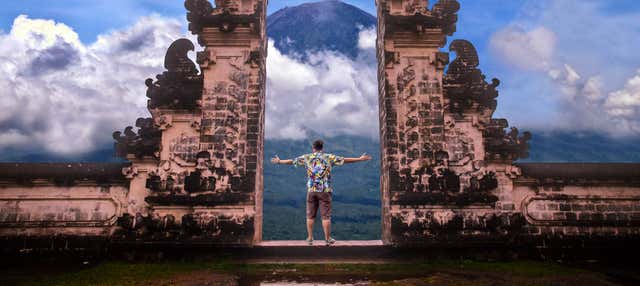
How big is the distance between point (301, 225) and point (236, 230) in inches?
631

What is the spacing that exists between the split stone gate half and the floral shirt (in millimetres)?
1180

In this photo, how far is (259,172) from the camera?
811cm

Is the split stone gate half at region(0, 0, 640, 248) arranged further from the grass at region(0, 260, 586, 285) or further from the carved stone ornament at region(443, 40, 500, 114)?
the grass at region(0, 260, 586, 285)

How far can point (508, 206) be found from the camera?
7.83m

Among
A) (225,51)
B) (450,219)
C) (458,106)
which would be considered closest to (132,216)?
(225,51)

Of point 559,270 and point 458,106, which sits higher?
point 458,106

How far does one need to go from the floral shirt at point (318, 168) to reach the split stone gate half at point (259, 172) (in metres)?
1.18

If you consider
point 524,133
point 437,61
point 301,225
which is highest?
point 437,61

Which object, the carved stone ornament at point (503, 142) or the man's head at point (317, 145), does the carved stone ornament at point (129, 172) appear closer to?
the man's head at point (317, 145)

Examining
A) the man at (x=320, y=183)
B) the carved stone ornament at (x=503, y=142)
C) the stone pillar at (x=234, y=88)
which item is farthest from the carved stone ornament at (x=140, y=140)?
the carved stone ornament at (x=503, y=142)

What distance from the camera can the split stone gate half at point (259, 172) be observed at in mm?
7672

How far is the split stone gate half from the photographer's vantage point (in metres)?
7.67

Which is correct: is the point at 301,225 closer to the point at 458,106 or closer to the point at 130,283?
the point at 458,106

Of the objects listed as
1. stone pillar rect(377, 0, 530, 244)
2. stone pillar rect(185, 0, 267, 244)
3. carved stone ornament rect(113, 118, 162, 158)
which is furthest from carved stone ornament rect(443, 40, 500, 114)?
carved stone ornament rect(113, 118, 162, 158)
